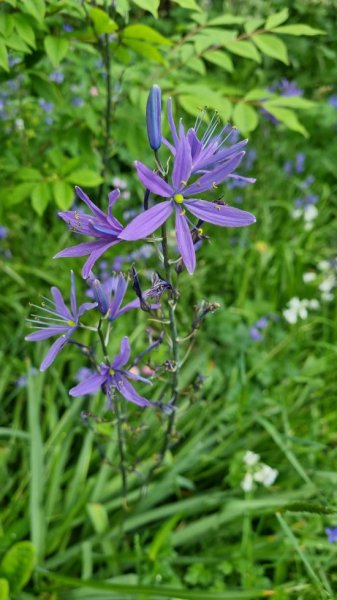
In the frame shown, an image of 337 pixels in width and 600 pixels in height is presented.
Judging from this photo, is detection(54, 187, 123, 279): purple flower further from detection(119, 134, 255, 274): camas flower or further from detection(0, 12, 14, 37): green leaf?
detection(0, 12, 14, 37): green leaf

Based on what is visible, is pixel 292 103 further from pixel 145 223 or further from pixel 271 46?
pixel 145 223

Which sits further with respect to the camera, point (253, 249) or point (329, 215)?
point (329, 215)

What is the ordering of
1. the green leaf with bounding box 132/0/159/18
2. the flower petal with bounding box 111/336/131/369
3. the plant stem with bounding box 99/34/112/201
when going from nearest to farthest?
the flower petal with bounding box 111/336/131/369, the green leaf with bounding box 132/0/159/18, the plant stem with bounding box 99/34/112/201

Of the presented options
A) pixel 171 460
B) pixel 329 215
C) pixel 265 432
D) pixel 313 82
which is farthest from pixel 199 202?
pixel 313 82

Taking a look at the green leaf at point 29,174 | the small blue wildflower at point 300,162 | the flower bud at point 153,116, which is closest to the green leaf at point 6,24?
the green leaf at point 29,174

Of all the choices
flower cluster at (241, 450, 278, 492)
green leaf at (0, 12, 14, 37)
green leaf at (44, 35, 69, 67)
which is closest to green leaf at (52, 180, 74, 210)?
green leaf at (44, 35, 69, 67)

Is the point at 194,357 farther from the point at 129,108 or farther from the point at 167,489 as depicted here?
the point at 129,108

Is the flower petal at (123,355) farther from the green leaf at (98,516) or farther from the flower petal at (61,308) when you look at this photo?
the green leaf at (98,516)
